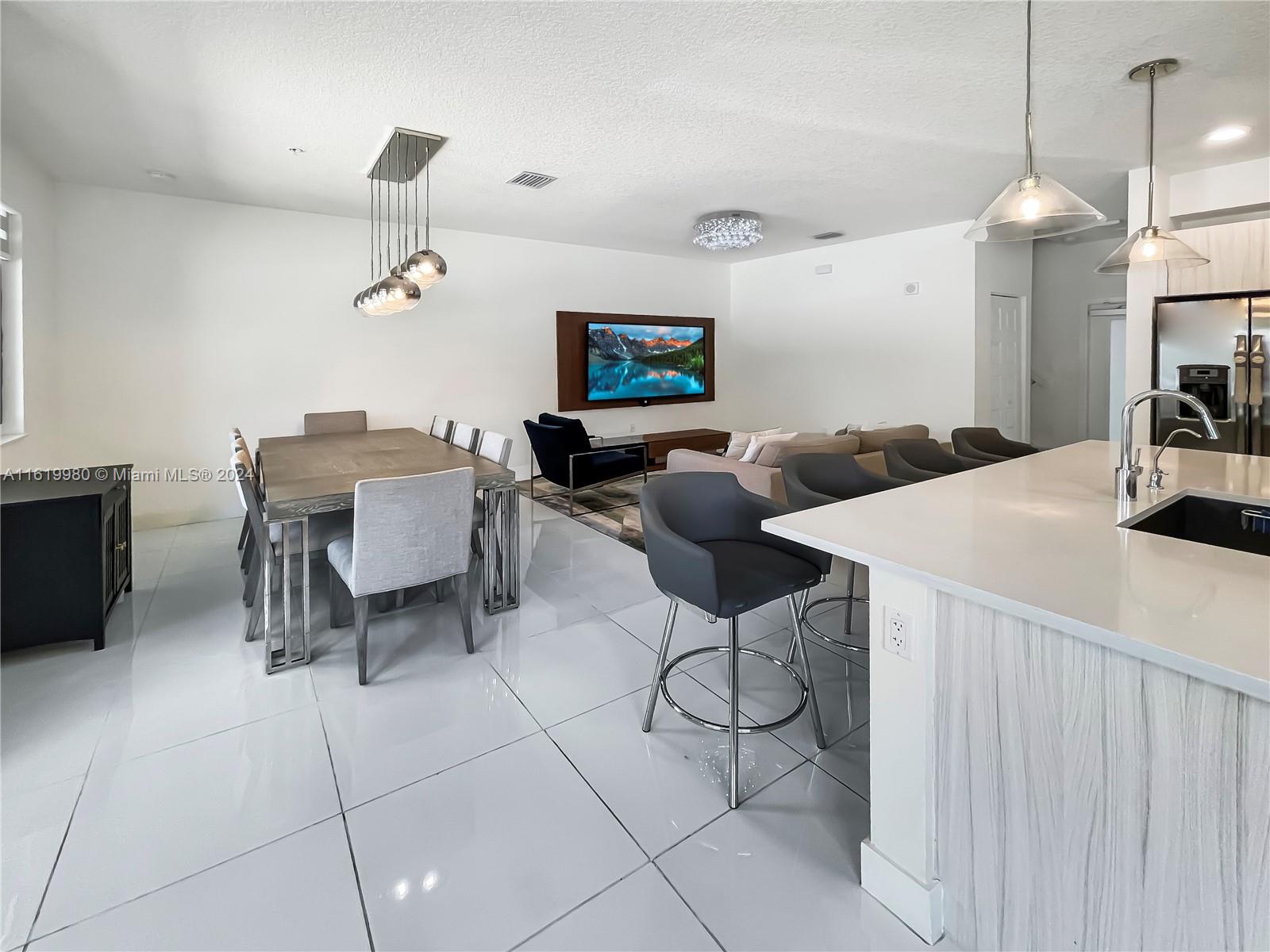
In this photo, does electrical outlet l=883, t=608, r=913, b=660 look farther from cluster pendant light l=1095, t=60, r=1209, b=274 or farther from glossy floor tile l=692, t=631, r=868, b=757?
cluster pendant light l=1095, t=60, r=1209, b=274

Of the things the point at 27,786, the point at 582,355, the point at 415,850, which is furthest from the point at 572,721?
the point at 582,355

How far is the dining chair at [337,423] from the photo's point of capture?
5164mm

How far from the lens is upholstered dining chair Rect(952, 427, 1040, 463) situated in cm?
393

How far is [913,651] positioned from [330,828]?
1615 millimetres

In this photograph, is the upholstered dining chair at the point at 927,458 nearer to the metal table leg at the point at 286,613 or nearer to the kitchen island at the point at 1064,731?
the kitchen island at the point at 1064,731

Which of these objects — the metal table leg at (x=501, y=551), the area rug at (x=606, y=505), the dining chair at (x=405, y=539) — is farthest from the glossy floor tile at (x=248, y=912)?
the area rug at (x=606, y=505)

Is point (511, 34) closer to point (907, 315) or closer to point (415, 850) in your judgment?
point (415, 850)

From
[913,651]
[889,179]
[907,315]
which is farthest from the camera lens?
[907,315]

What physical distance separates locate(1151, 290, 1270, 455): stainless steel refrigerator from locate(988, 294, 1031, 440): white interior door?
1871 mm

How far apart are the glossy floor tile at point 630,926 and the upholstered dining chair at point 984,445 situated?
11.1 feet

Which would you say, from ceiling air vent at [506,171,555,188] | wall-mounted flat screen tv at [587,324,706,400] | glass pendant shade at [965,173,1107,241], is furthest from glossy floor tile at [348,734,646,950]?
wall-mounted flat screen tv at [587,324,706,400]

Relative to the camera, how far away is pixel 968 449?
393 centimetres

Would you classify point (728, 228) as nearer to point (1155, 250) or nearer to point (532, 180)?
point (532, 180)

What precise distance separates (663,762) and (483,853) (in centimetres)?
61
